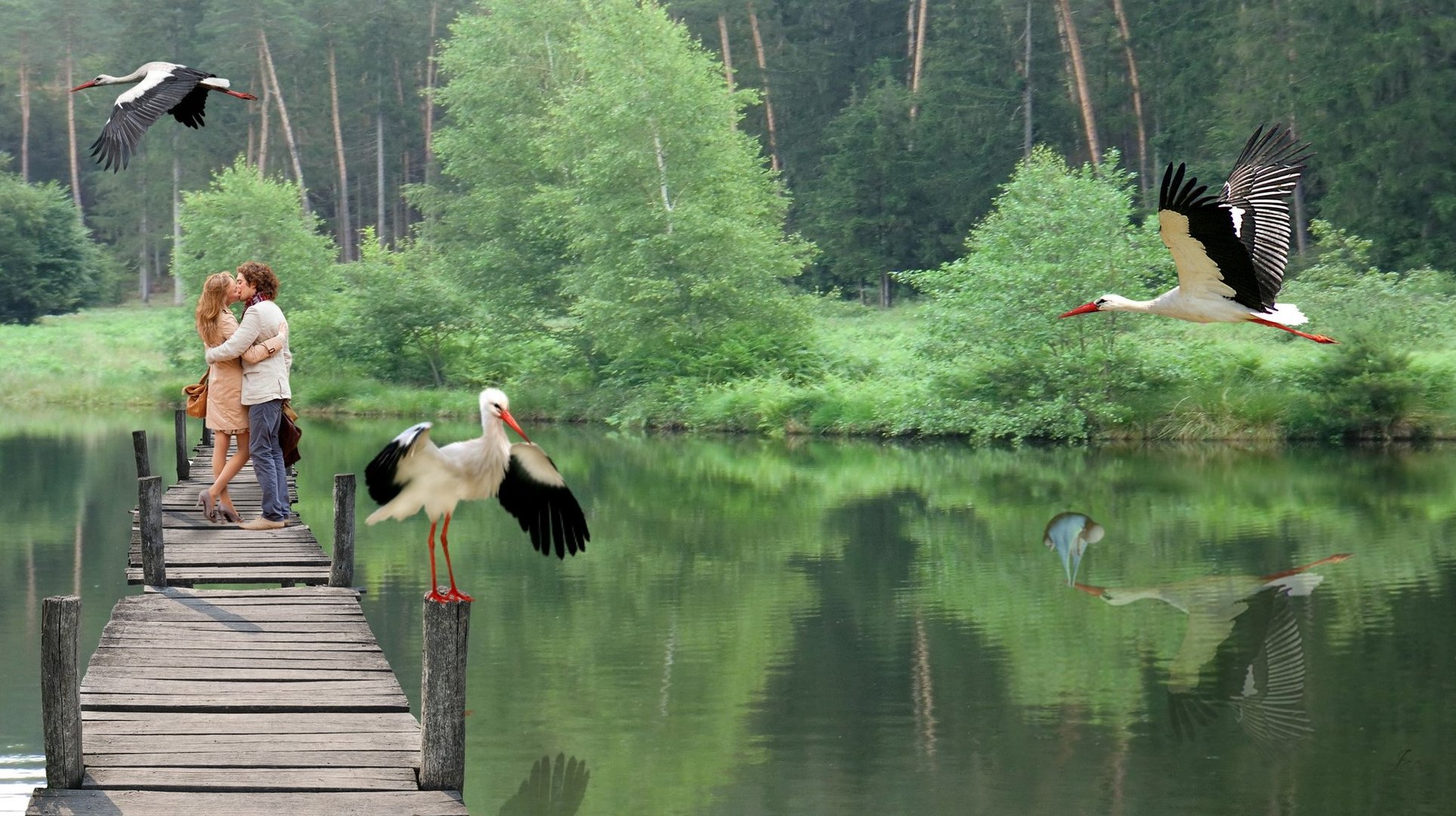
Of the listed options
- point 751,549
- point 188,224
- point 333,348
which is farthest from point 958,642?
point 188,224

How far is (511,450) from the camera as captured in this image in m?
6.57

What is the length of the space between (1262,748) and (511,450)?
496 centimetres

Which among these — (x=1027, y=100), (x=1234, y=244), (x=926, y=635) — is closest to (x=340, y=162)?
(x=1027, y=100)

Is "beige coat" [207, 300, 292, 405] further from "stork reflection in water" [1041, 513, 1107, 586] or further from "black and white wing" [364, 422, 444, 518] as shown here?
"stork reflection in water" [1041, 513, 1107, 586]

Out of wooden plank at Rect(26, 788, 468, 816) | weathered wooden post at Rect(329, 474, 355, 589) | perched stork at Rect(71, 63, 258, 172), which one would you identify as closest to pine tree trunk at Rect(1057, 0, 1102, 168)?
perched stork at Rect(71, 63, 258, 172)

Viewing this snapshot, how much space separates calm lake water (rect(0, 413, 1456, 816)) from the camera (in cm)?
866

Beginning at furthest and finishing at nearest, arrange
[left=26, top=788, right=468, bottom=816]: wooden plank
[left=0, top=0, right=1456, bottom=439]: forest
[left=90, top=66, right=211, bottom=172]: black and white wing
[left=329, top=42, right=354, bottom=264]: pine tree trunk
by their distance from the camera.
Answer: [left=329, top=42, right=354, bottom=264]: pine tree trunk
[left=0, top=0, right=1456, bottom=439]: forest
[left=90, top=66, right=211, bottom=172]: black and white wing
[left=26, top=788, right=468, bottom=816]: wooden plank

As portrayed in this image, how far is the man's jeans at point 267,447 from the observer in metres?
10.3

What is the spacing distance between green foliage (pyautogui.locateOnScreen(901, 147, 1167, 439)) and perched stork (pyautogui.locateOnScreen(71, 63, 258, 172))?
17420mm

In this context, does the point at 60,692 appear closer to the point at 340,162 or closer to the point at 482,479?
the point at 482,479

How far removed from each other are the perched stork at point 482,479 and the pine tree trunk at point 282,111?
4911 cm

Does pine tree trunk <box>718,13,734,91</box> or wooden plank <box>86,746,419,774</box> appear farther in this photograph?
pine tree trunk <box>718,13,734,91</box>

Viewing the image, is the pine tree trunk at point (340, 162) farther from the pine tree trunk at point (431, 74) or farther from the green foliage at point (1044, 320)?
the green foliage at point (1044, 320)

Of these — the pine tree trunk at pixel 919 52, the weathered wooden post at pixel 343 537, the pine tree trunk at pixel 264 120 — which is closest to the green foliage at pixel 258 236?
the pine tree trunk at pixel 264 120
